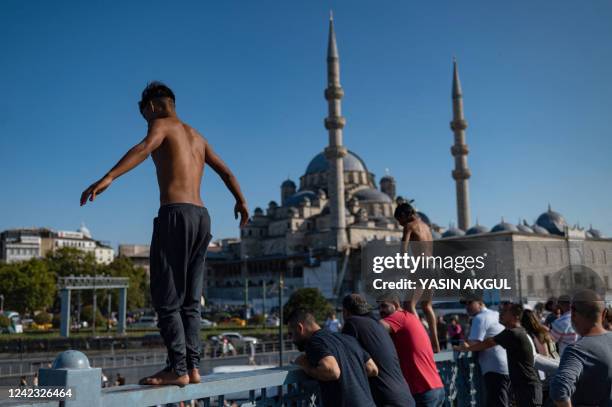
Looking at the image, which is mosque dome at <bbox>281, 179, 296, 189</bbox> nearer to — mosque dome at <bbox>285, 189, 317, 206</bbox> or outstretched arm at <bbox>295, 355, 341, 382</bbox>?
mosque dome at <bbox>285, 189, 317, 206</bbox>

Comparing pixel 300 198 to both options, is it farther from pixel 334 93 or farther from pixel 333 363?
pixel 333 363

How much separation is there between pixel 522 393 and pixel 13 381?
1511 centimetres

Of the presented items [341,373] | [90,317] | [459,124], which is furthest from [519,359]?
[459,124]

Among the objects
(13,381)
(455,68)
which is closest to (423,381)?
(13,381)

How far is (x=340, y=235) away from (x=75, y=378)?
162 feet

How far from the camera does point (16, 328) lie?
127ft

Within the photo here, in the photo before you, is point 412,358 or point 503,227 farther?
point 503,227

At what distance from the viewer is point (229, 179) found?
3748 millimetres

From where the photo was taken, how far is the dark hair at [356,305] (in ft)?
13.9

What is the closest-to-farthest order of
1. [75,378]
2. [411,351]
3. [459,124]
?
[75,378] → [411,351] → [459,124]

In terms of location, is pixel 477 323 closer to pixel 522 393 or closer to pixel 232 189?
pixel 522 393

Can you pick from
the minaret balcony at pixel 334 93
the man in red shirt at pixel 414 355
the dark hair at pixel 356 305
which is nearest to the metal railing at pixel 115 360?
the man in red shirt at pixel 414 355

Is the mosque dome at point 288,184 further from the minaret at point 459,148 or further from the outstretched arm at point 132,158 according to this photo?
the outstretched arm at point 132,158

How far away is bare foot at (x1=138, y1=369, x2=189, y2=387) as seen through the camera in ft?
9.98
